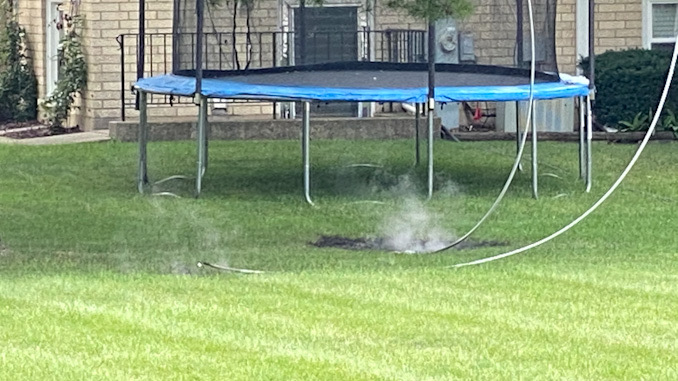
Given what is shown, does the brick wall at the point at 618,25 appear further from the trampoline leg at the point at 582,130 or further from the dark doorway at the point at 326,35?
the trampoline leg at the point at 582,130

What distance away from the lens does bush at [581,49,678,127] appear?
21344 millimetres

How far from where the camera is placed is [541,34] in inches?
659

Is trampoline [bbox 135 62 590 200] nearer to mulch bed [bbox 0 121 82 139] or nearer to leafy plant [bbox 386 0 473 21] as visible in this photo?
leafy plant [bbox 386 0 473 21]

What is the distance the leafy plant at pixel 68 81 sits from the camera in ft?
73.7

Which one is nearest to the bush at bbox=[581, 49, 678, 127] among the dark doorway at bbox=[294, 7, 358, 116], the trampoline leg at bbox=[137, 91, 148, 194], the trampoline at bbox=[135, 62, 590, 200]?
the dark doorway at bbox=[294, 7, 358, 116]

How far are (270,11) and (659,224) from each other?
10.2m

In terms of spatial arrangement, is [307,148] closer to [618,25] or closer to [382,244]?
[382,244]

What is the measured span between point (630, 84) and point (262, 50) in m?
5.89

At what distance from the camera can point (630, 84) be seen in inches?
849

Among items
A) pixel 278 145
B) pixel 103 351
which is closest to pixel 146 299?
pixel 103 351

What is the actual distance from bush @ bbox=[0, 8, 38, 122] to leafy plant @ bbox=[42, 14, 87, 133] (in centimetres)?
114

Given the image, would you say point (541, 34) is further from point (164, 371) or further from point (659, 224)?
point (164, 371)

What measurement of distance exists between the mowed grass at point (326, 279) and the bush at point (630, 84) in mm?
3773

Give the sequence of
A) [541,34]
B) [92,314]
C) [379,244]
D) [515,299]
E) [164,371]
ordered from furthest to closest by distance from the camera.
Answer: [541,34] < [379,244] < [515,299] < [92,314] < [164,371]
